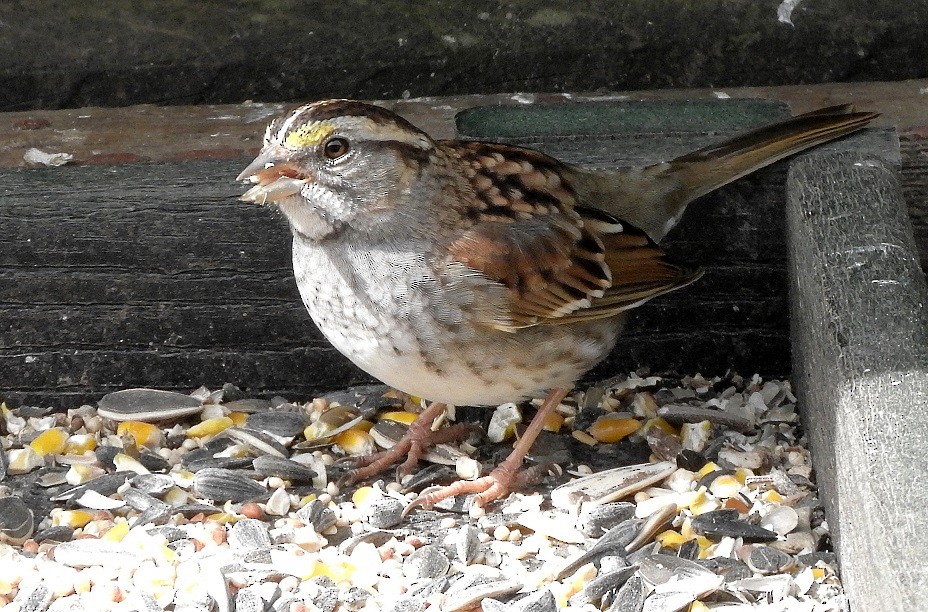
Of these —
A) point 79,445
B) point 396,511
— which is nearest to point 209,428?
point 79,445

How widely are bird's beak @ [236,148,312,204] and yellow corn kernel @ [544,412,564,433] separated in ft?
3.00

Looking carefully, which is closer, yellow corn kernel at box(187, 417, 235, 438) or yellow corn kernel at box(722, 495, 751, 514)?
yellow corn kernel at box(722, 495, 751, 514)

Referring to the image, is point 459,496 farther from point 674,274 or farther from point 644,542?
point 674,274

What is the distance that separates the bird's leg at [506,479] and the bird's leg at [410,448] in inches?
5.5

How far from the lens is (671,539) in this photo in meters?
2.62

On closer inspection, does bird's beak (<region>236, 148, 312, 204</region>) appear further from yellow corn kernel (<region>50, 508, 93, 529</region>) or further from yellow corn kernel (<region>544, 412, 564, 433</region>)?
yellow corn kernel (<region>544, 412, 564, 433</region>)

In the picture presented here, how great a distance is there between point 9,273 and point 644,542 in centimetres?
149

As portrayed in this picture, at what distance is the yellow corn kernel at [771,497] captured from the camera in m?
2.70

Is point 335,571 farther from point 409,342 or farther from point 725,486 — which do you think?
point 725,486

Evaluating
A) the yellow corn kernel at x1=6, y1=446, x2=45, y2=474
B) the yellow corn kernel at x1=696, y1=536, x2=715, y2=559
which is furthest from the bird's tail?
the yellow corn kernel at x1=6, y1=446, x2=45, y2=474

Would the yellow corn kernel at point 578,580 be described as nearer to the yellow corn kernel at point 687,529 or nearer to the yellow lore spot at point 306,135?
the yellow corn kernel at point 687,529

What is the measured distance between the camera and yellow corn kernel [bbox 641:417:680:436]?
306 cm

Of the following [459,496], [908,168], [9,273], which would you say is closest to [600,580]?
[459,496]

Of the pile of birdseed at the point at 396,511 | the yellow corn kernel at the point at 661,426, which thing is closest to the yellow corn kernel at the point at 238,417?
the pile of birdseed at the point at 396,511
